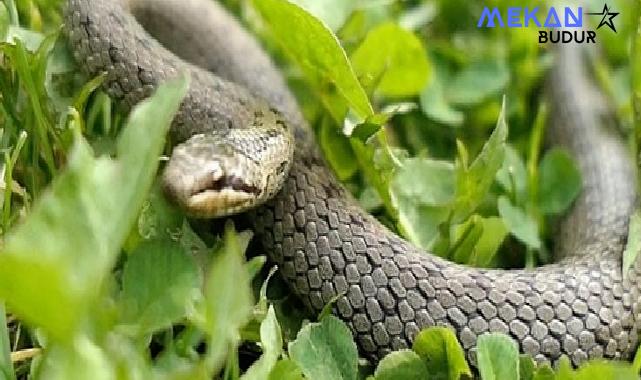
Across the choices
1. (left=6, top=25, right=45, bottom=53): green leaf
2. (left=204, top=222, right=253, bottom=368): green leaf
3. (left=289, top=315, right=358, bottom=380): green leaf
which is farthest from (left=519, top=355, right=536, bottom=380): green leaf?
(left=6, top=25, right=45, bottom=53): green leaf

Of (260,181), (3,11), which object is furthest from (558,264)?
(3,11)

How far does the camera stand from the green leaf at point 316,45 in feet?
6.89

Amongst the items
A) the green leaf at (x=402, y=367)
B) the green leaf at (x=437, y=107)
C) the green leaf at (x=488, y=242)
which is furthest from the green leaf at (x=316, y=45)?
the green leaf at (x=402, y=367)

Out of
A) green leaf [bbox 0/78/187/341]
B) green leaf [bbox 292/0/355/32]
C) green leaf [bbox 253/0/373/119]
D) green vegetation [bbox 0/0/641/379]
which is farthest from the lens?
green leaf [bbox 292/0/355/32]

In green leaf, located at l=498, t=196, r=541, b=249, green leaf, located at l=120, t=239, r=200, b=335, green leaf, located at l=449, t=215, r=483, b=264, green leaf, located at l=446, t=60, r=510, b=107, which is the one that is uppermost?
green leaf, located at l=446, t=60, r=510, b=107

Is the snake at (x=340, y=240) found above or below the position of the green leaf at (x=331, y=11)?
below

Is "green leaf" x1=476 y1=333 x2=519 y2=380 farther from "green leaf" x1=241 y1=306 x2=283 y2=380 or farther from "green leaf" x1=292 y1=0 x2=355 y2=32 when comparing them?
"green leaf" x1=292 y1=0 x2=355 y2=32

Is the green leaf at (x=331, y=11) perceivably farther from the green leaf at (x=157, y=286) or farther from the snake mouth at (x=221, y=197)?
the green leaf at (x=157, y=286)

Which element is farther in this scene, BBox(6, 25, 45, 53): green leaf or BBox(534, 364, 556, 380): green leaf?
BBox(6, 25, 45, 53): green leaf

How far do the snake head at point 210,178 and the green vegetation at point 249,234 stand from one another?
0.30 ft

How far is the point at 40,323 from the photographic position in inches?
46.8

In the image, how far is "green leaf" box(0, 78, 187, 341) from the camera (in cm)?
114

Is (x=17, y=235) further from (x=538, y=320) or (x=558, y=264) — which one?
(x=558, y=264)

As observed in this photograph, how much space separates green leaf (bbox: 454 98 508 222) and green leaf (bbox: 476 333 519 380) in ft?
1.77
